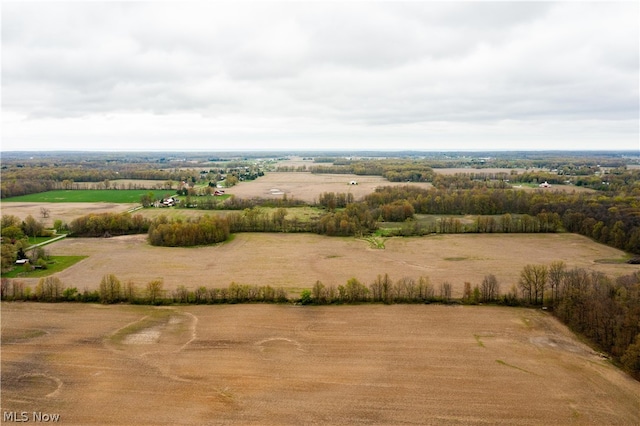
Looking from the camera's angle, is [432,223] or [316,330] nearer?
[316,330]

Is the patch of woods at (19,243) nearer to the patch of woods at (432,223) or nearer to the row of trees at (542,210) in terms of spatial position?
the patch of woods at (432,223)

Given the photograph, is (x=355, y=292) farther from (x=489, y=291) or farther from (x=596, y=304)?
(x=596, y=304)

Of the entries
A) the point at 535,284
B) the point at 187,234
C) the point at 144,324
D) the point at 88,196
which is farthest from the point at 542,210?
the point at 88,196

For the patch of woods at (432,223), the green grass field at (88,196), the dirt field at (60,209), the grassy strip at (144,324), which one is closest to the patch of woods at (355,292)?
the grassy strip at (144,324)

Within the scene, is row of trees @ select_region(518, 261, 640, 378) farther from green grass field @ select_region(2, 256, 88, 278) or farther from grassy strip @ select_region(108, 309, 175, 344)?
green grass field @ select_region(2, 256, 88, 278)

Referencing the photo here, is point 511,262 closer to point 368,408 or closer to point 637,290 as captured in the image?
point 637,290

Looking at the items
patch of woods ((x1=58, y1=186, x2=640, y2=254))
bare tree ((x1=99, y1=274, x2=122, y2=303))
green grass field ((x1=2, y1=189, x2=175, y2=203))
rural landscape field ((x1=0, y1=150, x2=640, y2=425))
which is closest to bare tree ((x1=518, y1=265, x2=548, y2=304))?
rural landscape field ((x1=0, y1=150, x2=640, y2=425))

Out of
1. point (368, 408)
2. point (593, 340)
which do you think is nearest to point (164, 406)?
point (368, 408)
